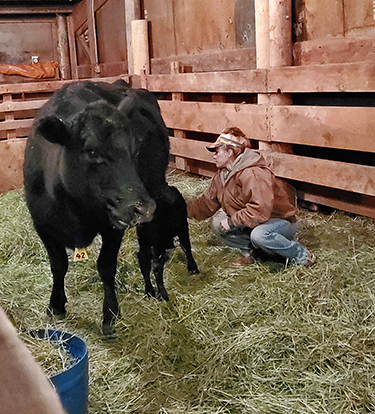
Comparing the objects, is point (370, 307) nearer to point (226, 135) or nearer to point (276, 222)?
point (276, 222)

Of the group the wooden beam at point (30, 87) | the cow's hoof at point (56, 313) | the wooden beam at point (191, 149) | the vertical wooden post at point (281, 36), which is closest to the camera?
the cow's hoof at point (56, 313)

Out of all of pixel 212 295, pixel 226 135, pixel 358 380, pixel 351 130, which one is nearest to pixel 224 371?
pixel 358 380

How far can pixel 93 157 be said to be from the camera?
314cm

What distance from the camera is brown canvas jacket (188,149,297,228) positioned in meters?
4.14

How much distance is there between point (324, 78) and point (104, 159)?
2648 millimetres

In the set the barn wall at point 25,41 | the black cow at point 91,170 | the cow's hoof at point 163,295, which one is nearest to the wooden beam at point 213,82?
the black cow at point 91,170

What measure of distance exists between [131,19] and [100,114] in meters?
6.57

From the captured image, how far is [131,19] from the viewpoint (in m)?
9.23

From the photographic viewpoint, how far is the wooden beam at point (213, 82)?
5893 millimetres

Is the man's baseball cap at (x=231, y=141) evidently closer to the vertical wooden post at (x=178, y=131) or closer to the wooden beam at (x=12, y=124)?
the vertical wooden post at (x=178, y=131)

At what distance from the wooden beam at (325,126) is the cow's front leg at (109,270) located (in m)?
2.31

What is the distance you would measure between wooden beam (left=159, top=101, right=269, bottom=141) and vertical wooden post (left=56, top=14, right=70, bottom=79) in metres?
5.71

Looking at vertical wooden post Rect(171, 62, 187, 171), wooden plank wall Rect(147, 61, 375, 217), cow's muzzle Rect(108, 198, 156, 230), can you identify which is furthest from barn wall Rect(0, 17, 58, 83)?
cow's muzzle Rect(108, 198, 156, 230)

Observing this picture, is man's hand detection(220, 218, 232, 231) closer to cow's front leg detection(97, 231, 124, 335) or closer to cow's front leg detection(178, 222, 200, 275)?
cow's front leg detection(178, 222, 200, 275)
